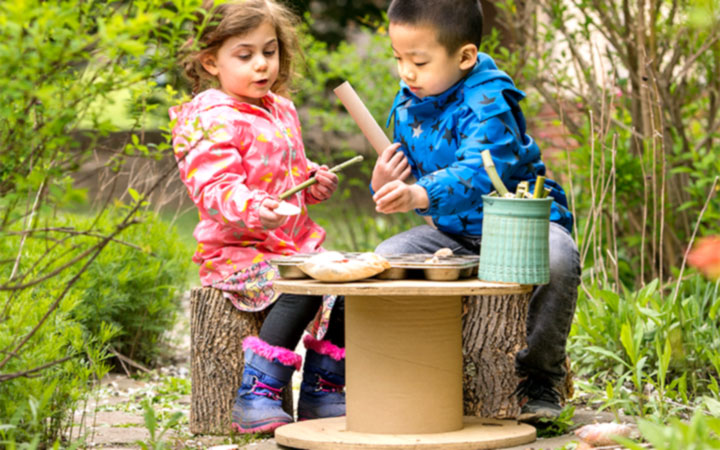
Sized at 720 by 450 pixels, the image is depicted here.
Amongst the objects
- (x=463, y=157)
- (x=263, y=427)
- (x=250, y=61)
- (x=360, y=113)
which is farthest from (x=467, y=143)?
(x=263, y=427)

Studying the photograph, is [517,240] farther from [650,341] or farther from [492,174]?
[650,341]

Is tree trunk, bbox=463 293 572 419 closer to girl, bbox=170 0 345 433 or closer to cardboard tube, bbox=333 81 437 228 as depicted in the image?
girl, bbox=170 0 345 433

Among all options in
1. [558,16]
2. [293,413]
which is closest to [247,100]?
[293,413]

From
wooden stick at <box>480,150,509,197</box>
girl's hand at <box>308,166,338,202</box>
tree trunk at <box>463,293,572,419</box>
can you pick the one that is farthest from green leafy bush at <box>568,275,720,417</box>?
girl's hand at <box>308,166,338,202</box>

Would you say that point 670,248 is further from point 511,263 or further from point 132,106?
point 132,106

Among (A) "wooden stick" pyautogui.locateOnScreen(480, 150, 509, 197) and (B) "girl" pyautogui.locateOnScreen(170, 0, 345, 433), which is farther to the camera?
(B) "girl" pyautogui.locateOnScreen(170, 0, 345, 433)

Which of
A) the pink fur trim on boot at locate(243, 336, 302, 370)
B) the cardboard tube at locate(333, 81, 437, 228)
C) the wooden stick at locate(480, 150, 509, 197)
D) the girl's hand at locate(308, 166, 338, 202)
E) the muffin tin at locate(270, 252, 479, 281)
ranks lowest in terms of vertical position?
the pink fur trim on boot at locate(243, 336, 302, 370)

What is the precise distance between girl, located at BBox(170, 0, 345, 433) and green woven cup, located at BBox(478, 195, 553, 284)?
0.79 m

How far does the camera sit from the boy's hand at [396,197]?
9.02 feet

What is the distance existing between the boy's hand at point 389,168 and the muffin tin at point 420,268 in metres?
0.46

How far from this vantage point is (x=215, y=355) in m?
3.34

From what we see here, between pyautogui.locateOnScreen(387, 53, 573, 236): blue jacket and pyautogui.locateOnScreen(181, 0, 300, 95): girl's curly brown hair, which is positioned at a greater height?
pyautogui.locateOnScreen(181, 0, 300, 95): girl's curly brown hair

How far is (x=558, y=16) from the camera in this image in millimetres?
4777

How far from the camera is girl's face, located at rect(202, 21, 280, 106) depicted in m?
3.33
